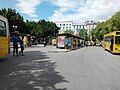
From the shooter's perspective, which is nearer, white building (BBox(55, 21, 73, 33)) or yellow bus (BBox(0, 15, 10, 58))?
yellow bus (BBox(0, 15, 10, 58))

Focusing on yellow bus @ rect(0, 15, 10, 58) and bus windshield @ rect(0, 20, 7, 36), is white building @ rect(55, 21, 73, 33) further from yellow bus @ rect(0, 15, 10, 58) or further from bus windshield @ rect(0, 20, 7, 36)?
bus windshield @ rect(0, 20, 7, 36)

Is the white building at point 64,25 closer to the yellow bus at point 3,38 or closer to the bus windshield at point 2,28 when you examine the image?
the yellow bus at point 3,38

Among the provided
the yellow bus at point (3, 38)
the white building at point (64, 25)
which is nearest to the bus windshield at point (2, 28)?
the yellow bus at point (3, 38)

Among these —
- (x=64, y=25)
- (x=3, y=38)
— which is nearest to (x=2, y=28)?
(x=3, y=38)

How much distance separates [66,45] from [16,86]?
40.0 meters

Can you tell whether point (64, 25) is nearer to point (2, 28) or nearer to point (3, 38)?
point (2, 28)

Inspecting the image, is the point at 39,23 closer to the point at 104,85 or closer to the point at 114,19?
the point at 114,19

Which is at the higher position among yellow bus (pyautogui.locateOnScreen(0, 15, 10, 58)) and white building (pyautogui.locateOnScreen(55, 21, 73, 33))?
white building (pyautogui.locateOnScreen(55, 21, 73, 33))

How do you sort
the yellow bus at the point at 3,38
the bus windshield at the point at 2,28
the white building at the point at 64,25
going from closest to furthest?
the yellow bus at the point at 3,38 < the bus windshield at the point at 2,28 < the white building at the point at 64,25

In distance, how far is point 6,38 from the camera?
65.5 ft

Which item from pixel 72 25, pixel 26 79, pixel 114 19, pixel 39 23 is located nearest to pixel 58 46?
pixel 114 19

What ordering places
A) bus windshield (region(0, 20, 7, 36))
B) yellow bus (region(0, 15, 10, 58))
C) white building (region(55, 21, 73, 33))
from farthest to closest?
1. white building (region(55, 21, 73, 33))
2. bus windshield (region(0, 20, 7, 36))
3. yellow bus (region(0, 15, 10, 58))

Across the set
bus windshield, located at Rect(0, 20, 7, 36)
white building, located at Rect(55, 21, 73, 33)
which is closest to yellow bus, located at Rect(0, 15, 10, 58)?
bus windshield, located at Rect(0, 20, 7, 36)

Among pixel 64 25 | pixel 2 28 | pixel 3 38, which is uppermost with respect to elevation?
pixel 64 25
